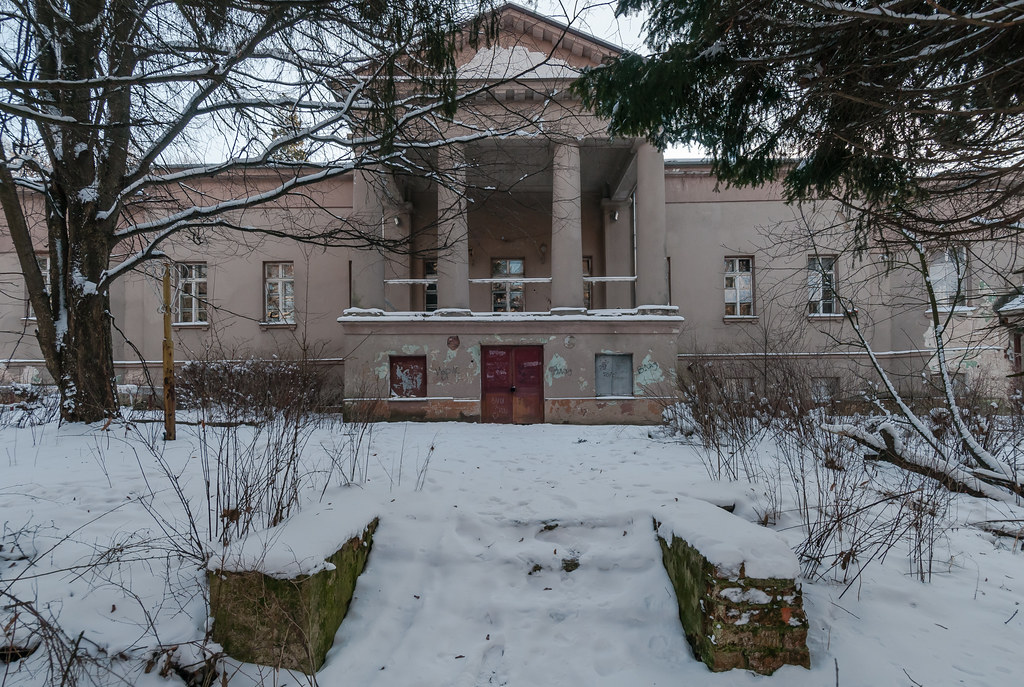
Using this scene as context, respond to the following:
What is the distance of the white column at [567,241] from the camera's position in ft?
39.3

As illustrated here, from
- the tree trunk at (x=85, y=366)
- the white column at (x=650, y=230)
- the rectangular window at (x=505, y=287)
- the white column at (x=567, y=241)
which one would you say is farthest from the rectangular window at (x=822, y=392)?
the tree trunk at (x=85, y=366)

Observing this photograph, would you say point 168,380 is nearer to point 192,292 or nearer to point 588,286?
point 192,292

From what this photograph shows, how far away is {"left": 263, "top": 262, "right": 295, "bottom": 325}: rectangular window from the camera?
15766mm

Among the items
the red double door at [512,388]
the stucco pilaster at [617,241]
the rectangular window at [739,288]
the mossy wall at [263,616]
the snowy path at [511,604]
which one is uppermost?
the stucco pilaster at [617,241]

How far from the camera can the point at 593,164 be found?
46.5 feet

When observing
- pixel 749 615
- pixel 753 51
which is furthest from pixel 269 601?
pixel 753 51

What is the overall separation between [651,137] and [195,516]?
5.03 metres

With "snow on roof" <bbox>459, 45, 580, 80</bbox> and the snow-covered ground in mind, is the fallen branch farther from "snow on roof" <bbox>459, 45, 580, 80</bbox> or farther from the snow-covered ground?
"snow on roof" <bbox>459, 45, 580, 80</bbox>

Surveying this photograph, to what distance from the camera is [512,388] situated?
1216cm

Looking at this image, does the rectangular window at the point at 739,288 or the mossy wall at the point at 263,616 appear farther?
the rectangular window at the point at 739,288

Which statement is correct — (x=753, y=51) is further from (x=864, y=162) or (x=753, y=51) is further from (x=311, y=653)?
(x=311, y=653)

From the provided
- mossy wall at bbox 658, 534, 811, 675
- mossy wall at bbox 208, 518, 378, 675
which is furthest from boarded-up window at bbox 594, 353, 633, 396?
mossy wall at bbox 208, 518, 378, 675

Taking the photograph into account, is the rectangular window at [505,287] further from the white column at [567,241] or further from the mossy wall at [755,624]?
the mossy wall at [755,624]

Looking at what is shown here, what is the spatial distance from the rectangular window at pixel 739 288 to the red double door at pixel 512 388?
704cm
